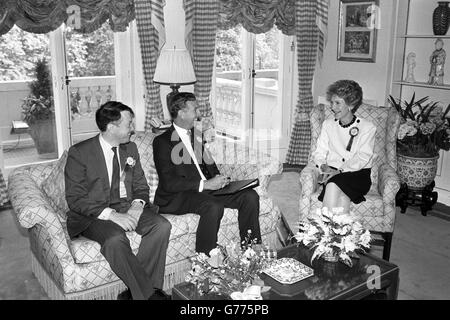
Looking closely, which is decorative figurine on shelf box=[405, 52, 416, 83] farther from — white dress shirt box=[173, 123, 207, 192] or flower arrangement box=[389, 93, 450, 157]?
white dress shirt box=[173, 123, 207, 192]

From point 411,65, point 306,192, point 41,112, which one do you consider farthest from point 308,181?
point 41,112

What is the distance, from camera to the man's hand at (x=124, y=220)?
3233mm

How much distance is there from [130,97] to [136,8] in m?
1.05

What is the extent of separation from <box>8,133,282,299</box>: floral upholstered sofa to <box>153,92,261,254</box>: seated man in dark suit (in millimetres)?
97

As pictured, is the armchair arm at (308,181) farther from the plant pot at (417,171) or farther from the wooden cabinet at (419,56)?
the wooden cabinet at (419,56)

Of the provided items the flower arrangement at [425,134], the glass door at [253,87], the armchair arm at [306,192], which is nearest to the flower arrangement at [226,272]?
the armchair arm at [306,192]

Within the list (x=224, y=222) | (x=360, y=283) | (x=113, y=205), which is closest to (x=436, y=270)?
(x=360, y=283)

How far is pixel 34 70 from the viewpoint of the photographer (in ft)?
17.3

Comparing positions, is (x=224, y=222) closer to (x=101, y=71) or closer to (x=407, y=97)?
(x=101, y=71)

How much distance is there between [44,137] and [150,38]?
5.43ft

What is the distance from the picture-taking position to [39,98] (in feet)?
17.6

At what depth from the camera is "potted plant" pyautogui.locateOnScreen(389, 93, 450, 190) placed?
484cm

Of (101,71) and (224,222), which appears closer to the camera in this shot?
(224,222)

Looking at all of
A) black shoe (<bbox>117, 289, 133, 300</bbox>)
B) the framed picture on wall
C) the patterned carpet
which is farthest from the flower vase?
the framed picture on wall
